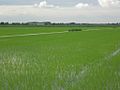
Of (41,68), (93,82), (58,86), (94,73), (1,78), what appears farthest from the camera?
(41,68)

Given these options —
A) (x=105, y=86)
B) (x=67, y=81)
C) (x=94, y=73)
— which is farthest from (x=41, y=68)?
(x=105, y=86)

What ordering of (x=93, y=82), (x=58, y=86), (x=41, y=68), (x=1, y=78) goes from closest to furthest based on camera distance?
(x=58, y=86)
(x=93, y=82)
(x=1, y=78)
(x=41, y=68)

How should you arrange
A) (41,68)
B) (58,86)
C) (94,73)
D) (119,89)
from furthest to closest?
1. (41,68)
2. (94,73)
3. (58,86)
4. (119,89)

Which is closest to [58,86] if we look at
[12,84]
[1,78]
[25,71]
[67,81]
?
[67,81]

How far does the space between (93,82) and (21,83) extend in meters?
1.79

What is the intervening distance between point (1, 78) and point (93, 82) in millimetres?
2475

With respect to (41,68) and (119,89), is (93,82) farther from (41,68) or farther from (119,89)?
(41,68)

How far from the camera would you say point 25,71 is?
9.91 m

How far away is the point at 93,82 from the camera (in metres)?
8.02

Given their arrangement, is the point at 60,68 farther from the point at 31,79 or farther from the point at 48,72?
the point at 31,79

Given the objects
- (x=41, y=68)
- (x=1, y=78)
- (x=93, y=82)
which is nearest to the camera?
(x=93, y=82)

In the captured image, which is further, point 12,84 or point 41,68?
point 41,68

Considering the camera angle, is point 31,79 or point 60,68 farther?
point 60,68

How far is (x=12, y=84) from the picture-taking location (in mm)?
7695
